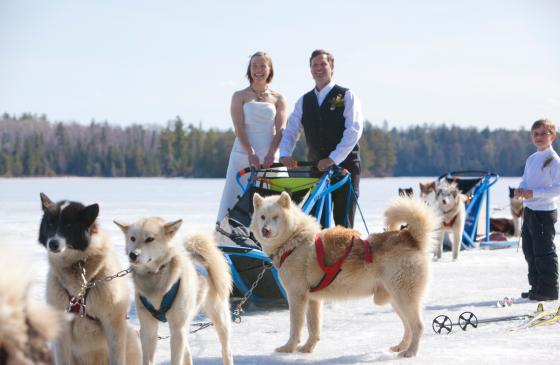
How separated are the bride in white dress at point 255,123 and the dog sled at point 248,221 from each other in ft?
1.47

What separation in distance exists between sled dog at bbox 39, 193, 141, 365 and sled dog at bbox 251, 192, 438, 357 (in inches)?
46.7

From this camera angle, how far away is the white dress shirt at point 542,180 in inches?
195

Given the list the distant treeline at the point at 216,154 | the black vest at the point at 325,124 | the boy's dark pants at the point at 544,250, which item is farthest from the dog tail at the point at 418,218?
the distant treeline at the point at 216,154

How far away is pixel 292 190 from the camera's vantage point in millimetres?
5109

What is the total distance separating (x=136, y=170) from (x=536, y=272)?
73190mm

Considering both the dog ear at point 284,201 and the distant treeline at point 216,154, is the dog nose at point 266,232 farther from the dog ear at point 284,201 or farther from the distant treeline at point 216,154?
the distant treeline at point 216,154

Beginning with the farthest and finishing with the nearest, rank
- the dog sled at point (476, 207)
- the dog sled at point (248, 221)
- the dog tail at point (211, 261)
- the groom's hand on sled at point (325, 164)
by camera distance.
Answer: the dog sled at point (476, 207), the groom's hand on sled at point (325, 164), the dog sled at point (248, 221), the dog tail at point (211, 261)

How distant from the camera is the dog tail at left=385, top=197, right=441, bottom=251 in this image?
140 inches

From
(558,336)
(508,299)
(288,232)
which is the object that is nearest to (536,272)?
(508,299)

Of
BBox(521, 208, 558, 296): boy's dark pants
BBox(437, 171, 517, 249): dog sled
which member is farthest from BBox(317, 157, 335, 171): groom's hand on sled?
BBox(437, 171, 517, 249): dog sled

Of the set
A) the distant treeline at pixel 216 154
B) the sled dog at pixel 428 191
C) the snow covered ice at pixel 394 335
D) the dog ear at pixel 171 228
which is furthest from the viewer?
the distant treeline at pixel 216 154

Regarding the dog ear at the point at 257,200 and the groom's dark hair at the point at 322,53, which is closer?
the dog ear at the point at 257,200

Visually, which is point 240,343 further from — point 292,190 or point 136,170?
point 136,170

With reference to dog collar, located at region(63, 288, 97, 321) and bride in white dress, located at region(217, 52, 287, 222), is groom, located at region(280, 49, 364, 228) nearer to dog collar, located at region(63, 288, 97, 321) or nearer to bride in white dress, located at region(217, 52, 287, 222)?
bride in white dress, located at region(217, 52, 287, 222)
